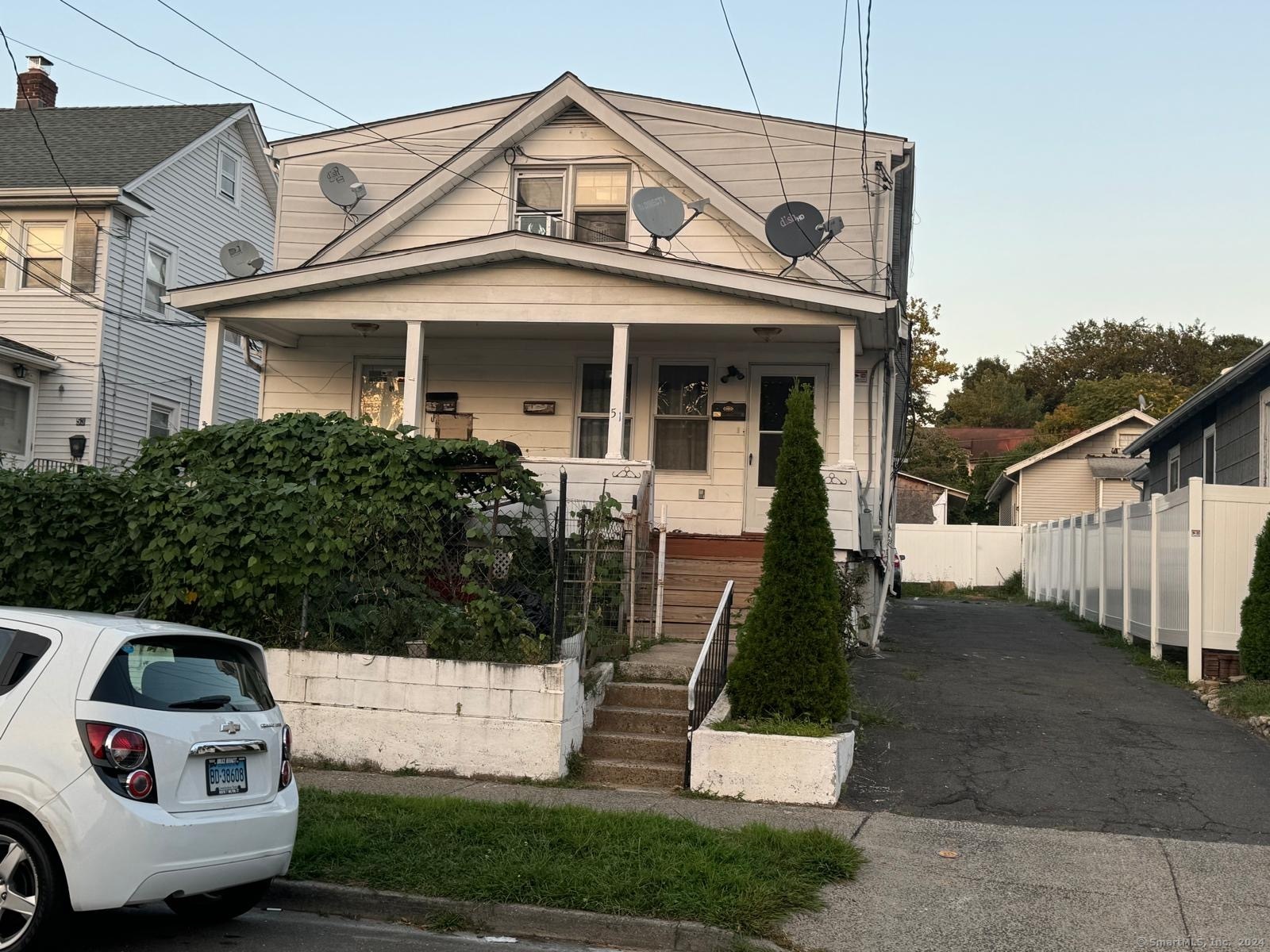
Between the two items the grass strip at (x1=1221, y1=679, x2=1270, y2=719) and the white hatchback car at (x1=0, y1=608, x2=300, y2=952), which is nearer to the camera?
the white hatchback car at (x1=0, y1=608, x2=300, y2=952)

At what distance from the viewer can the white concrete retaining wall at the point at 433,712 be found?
873 cm

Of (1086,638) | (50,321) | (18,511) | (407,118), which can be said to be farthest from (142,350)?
(1086,638)

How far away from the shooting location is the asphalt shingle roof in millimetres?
22375

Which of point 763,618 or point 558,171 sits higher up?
point 558,171

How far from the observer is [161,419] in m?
24.1

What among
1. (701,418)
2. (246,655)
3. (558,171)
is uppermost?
(558,171)

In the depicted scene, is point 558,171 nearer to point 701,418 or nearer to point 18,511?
point 701,418

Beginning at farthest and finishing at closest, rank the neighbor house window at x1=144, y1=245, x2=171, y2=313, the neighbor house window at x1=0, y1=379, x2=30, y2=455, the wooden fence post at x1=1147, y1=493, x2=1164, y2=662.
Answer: the neighbor house window at x1=144, y1=245, x2=171, y2=313, the neighbor house window at x1=0, y1=379, x2=30, y2=455, the wooden fence post at x1=1147, y1=493, x2=1164, y2=662

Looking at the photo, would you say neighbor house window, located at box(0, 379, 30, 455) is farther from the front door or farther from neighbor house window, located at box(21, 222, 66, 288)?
the front door

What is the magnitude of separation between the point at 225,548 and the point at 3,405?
1388 cm

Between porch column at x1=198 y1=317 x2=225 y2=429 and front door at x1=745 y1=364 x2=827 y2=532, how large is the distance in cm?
676

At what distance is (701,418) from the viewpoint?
15852 millimetres

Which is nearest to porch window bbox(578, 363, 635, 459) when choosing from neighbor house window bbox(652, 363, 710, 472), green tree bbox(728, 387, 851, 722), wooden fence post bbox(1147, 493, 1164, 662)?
neighbor house window bbox(652, 363, 710, 472)

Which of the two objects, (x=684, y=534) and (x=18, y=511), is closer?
(x=18, y=511)
